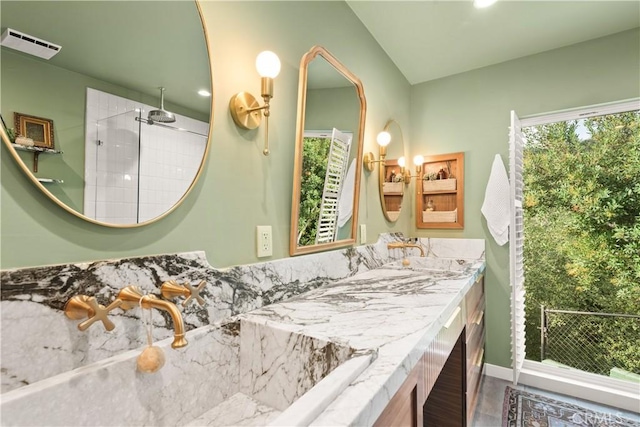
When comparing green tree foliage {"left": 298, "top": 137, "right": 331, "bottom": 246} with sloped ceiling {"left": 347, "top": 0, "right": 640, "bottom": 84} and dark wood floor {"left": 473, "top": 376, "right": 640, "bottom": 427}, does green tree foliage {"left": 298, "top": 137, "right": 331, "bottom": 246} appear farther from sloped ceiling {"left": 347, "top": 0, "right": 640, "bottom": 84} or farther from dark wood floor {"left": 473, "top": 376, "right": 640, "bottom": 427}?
dark wood floor {"left": 473, "top": 376, "right": 640, "bottom": 427}

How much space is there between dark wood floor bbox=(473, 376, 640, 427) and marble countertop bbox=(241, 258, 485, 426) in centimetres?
97

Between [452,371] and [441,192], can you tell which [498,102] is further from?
[452,371]

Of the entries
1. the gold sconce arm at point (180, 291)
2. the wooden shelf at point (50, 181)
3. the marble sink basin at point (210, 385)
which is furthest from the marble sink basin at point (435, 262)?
the wooden shelf at point (50, 181)

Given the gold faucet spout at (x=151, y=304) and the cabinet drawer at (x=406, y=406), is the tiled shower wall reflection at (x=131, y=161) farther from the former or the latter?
the cabinet drawer at (x=406, y=406)

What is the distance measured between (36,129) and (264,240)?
2.42 ft

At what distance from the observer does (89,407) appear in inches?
25.8

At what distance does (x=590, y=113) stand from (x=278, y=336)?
273 centimetres

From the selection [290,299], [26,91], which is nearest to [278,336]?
[290,299]

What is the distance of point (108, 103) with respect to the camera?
772mm

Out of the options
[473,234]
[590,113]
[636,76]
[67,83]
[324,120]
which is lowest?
[473,234]

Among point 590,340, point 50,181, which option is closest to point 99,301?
point 50,181

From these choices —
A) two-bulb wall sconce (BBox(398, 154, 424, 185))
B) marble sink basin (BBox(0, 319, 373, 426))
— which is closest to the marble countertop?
marble sink basin (BBox(0, 319, 373, 426))

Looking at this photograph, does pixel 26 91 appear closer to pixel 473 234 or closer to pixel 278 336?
pixel 278 336

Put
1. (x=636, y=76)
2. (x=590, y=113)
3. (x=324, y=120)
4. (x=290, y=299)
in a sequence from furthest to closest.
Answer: (x=590, y=113), (x=636, y=76), (x=324, y=120), (x=290, y=299)
